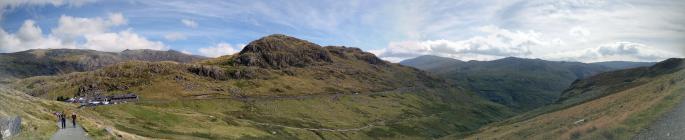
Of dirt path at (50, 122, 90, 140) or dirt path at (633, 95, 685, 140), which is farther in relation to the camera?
dirt path at (50, 122, 90, 140)

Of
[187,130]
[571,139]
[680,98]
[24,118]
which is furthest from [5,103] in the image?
[187,130]

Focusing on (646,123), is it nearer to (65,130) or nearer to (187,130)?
(65,130)

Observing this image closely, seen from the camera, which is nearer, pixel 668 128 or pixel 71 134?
pixel 668 128

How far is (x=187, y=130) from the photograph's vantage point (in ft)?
509

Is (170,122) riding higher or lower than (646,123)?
lower

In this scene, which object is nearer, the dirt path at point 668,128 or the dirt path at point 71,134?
the dirt path at point 668,128

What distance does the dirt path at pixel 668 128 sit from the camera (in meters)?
43.8

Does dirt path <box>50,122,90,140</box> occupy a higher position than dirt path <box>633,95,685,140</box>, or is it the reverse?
dirt path <box>633,95,685,140</box>

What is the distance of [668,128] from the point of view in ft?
151

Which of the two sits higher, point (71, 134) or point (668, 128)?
point (668, 128)

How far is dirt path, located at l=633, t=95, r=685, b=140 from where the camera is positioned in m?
43.8

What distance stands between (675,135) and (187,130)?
136m

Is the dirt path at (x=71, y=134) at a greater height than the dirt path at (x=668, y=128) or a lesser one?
lesser

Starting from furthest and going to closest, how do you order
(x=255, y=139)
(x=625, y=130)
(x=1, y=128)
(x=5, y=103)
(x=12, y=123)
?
(x=255, y=139)
(x=5, y=103)
(x=625, y=130)
(x=12, y=123)
(x=1, y=128)
